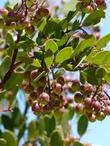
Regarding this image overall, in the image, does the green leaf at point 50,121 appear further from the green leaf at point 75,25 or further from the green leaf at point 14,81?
the green leaf at point 75,25

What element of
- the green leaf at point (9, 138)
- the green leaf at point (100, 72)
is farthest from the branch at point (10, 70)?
the green leaf at point (9, 138)

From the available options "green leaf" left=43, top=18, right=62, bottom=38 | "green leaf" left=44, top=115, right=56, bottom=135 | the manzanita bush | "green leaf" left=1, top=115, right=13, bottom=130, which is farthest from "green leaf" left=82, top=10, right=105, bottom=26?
"green leaf" left=1, top=115, right=13, bottom=130

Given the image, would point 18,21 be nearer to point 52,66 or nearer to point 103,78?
point 52,66

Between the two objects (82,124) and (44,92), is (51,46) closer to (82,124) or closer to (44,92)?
(44,92)

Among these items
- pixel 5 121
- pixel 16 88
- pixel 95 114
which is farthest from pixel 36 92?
pixel 5 121

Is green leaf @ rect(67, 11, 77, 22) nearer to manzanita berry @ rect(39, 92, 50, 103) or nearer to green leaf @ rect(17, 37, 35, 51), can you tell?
green leaf @ rect(17, 37, 35, 51)

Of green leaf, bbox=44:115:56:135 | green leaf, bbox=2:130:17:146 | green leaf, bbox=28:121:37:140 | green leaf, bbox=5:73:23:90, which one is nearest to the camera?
green leaf, bbox=5:73:23:90
